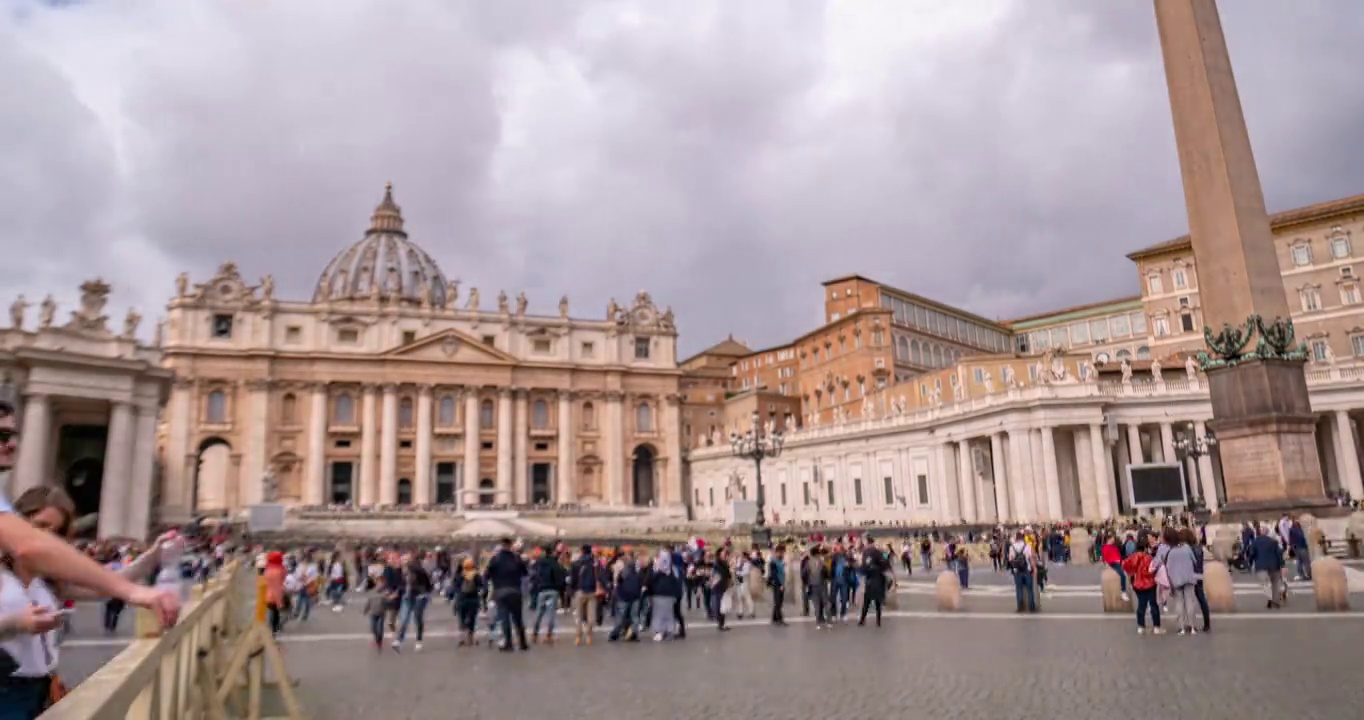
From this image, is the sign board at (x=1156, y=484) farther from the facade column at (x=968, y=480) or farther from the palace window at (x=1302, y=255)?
the palace window at (x=1302, y=255)

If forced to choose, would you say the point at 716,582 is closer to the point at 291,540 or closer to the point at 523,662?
the point at 523,662

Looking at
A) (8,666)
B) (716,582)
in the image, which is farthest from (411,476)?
(8,666)

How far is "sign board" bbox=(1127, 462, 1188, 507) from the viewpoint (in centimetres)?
→ 2469

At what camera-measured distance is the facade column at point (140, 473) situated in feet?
95.5

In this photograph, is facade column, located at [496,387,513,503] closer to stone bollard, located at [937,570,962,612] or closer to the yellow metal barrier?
stone bollard, located at [937,570,962,612]

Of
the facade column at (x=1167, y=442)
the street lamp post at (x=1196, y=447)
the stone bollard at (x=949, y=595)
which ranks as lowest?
the stone bollard at (x=949, y=595)

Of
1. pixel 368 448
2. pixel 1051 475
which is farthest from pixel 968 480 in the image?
pixel 368 448

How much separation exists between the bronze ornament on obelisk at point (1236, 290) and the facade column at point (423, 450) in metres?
50.4

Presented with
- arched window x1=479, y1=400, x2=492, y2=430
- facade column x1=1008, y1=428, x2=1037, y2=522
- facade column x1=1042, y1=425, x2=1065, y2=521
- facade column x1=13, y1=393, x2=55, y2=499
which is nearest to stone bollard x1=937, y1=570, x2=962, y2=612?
facade column x1=1042, y1=425, x2=1065, y2=521

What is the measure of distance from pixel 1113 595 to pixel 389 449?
5235 centimetres

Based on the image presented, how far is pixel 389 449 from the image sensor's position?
191 ft

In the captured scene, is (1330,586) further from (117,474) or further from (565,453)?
(565,453)

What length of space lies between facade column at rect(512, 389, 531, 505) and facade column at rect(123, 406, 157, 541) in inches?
1286

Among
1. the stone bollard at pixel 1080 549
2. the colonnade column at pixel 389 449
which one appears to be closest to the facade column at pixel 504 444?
the colonnade column at pixel 389 449
